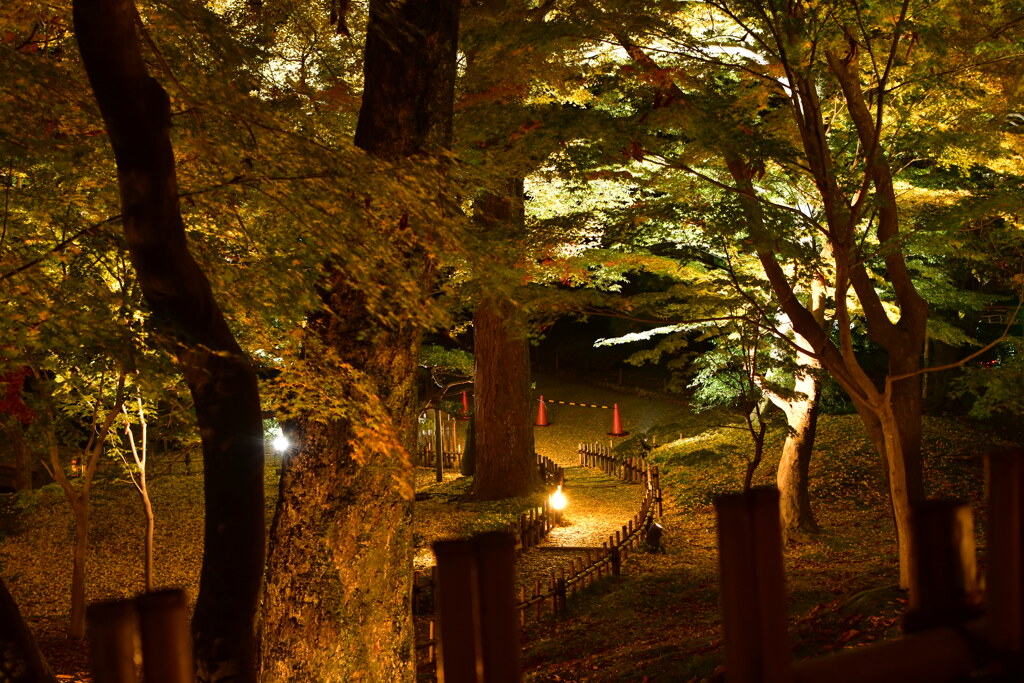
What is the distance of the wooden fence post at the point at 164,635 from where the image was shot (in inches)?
48.1

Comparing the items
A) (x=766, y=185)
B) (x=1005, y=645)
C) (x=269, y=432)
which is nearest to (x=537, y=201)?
(x=766, y=185)

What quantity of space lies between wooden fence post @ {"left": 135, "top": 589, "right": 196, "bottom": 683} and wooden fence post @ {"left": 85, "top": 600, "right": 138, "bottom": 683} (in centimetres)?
4

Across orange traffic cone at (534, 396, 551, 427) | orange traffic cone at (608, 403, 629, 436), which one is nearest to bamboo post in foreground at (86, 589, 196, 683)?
orange traffic cone at (608, 403, 629, 436)

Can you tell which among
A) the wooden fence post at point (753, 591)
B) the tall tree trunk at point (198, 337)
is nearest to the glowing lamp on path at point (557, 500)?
the tall tree trunk at point (198, 337)

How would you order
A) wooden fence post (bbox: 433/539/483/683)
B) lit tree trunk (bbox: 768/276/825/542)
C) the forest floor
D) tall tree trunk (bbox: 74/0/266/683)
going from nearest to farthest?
wooden fence post (bbox: 433/539/483/683) < tall tree trunk (bbox: 74/0/266/683) < the forest floor < lit tree trunk (bbox: 768/276/825/542)

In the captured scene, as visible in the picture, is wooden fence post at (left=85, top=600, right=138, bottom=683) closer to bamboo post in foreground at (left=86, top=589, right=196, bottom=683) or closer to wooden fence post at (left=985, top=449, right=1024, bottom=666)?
bamboo post in foreground at (left=86, top=589, right=196, bottom=683)

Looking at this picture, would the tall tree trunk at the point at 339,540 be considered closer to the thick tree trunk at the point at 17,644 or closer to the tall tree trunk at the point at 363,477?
the tall tree trunk at the point at 363,477

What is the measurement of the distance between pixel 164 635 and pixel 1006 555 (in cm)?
159

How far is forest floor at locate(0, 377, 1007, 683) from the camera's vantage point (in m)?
7.15

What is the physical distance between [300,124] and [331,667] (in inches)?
148

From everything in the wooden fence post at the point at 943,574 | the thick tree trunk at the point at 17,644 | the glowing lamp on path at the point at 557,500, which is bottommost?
the glowing lamp on path at the point at 557,500

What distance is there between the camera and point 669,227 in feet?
32.3

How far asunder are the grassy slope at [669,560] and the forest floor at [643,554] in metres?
0.03

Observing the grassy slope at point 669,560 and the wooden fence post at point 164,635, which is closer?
the wooden fence post at point 164,635
